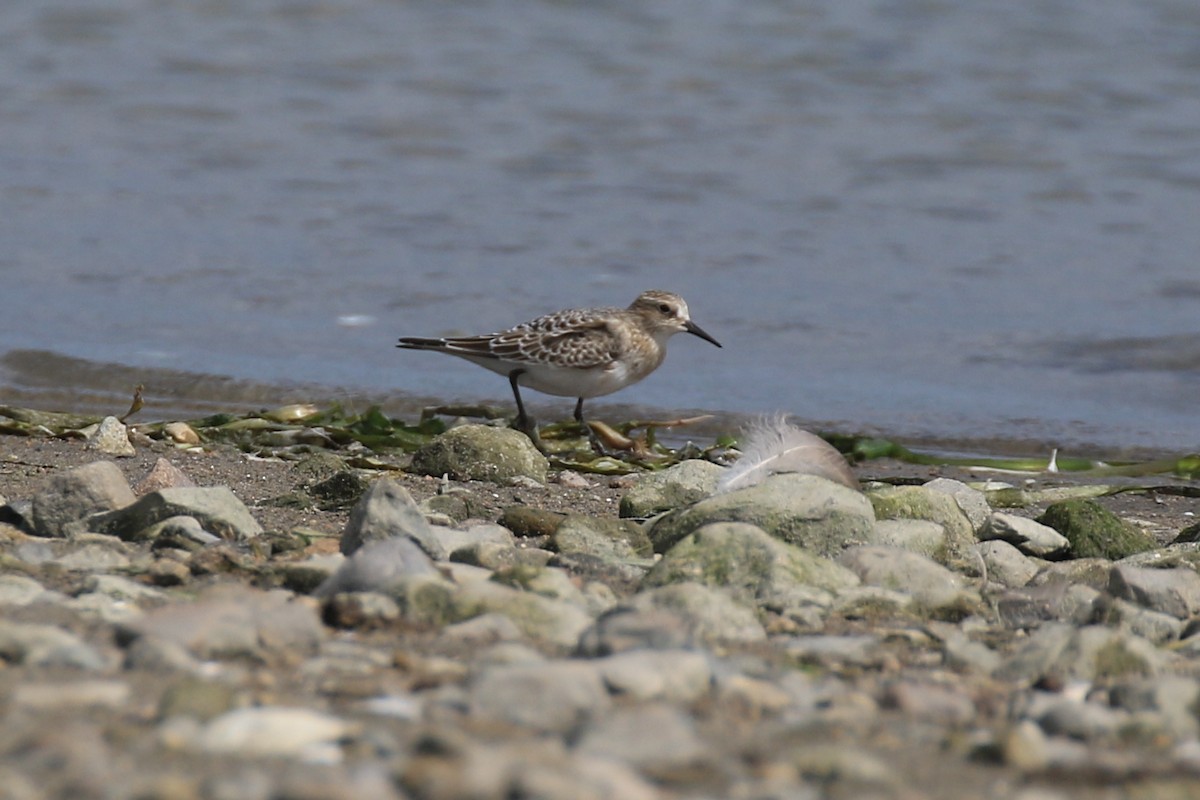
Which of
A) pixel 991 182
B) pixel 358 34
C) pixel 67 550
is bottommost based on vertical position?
pixel 67 550

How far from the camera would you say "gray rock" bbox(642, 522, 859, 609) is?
365cm

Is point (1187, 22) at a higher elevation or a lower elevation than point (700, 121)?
higher

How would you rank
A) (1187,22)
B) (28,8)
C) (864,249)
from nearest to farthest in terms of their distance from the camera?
(864,249), (1187,22), (28,8)

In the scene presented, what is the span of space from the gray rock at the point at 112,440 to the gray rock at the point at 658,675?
337 centimetres

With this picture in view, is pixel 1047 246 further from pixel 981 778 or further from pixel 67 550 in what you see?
pixel 981 778

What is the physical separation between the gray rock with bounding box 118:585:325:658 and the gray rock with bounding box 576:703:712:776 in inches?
31.2

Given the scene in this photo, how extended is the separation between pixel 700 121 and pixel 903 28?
3.47m

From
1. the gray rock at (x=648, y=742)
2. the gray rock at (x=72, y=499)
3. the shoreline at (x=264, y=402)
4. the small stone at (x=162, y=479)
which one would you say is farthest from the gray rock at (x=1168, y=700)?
the shoreline at (x=264, y=402)

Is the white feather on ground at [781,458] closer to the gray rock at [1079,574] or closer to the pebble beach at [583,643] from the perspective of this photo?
the pebble beach at [583,643]

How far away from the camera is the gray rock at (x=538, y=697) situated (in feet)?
7.97

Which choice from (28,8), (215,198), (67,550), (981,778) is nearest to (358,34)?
(28,8)

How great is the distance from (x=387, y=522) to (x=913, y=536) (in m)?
1.40

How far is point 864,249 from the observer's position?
9789 millimetres

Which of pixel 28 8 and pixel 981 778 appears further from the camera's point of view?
pixel 28 8
